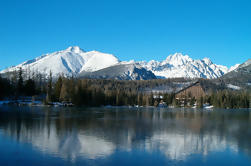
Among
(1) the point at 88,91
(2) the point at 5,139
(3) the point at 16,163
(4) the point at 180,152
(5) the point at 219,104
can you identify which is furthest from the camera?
(5) the point at 219,104

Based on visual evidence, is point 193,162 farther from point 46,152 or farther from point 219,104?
point 219,104

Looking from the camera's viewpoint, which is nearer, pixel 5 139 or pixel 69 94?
pixel 5 139

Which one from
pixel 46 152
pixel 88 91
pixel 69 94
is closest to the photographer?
pixel 46 152

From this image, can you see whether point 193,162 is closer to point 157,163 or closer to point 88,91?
point 157,163

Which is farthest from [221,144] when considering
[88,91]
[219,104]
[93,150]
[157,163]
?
[219,104]

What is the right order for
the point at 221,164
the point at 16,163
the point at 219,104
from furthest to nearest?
the point at 219,104 < the point at 221,164 < the point at 16,163

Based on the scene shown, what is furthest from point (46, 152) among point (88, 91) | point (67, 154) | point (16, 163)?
point (88, 91)

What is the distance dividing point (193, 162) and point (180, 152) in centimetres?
353

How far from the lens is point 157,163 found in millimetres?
20812

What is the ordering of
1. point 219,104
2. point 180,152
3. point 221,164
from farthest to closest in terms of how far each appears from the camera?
1. point 219,104
2. point 180,152
3. point 221,164

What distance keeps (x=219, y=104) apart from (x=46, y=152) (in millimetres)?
179482

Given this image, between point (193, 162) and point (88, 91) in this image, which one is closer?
point (193, 162)

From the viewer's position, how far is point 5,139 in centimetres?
2939

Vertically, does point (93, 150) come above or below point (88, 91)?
below
